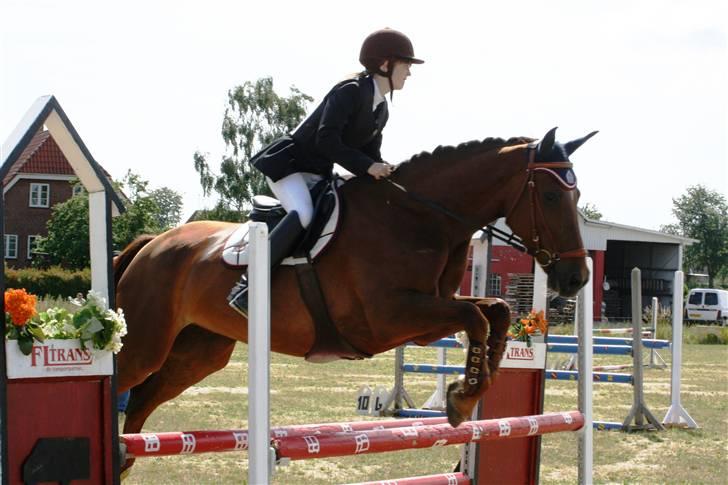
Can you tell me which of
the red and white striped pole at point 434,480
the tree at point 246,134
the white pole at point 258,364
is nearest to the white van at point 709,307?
the tree at point 246,134

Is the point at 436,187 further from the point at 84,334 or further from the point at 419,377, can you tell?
the point at 419,377

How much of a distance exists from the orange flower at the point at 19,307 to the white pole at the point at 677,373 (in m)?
8.13

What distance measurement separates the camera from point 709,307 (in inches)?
1491

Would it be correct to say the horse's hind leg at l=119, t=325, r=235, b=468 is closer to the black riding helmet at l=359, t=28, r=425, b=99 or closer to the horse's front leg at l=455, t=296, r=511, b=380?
the horse's front leg at l=455, t=296, r=511, b=380

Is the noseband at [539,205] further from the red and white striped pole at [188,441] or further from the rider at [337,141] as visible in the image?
the red and white striped pole at [188,441]

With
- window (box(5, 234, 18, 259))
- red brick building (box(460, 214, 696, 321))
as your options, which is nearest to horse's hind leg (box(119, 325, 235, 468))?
window (box(5, 234, 18, 259))

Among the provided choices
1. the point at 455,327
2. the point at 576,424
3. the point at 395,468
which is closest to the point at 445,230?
the point at 455,327

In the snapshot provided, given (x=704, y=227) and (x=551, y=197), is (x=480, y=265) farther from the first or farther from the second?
(x=704, y=227)

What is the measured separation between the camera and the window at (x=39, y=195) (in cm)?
3331

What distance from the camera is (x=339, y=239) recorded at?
4801 mm

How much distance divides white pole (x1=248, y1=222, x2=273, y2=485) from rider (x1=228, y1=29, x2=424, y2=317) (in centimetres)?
112

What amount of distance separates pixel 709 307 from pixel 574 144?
3538cm

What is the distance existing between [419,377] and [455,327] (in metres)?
12.2

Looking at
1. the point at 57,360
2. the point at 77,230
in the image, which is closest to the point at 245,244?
the point at 57,360
